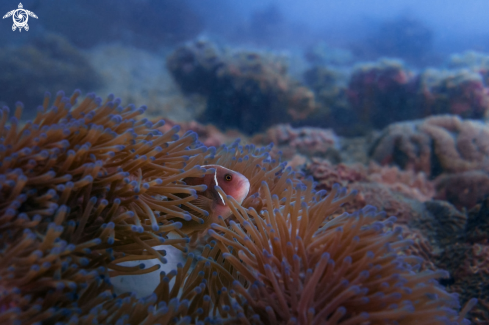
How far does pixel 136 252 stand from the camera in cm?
163

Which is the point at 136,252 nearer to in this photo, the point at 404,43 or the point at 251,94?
the point at 251,94

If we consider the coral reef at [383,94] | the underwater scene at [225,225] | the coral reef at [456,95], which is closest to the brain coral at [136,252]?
the underwater scene at [225,225]

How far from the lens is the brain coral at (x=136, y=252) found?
121cm

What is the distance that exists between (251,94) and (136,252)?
8.95 m

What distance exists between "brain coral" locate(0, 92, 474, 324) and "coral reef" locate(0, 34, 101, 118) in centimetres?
1227

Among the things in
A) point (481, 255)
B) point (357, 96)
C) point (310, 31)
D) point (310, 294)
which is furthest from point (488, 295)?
point (310, 31)

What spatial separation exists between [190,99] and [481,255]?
35.4 feet

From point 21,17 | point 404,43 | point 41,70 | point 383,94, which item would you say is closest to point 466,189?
point 383,94

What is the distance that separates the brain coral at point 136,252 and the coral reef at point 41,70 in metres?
12.3

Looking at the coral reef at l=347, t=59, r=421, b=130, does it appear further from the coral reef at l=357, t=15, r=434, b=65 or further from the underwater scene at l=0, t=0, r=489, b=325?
the coral reef at l=357, t=15, r=434, b=65

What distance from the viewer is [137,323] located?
4.38 ft

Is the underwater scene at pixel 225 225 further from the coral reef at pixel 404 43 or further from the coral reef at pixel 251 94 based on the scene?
the coral reef at pixel 404 43

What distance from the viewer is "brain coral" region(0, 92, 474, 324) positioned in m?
1.21

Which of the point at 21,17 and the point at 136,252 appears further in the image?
the point at 21,17
